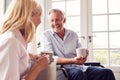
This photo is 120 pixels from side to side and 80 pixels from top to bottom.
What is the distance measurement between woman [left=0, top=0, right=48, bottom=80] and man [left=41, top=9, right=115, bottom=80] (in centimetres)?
92

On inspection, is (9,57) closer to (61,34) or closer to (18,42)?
(18,42)

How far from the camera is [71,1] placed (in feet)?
10.5

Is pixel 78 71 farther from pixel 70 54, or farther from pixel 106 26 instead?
pixel 106 26

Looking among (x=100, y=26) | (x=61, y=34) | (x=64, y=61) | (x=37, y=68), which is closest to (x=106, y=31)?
(x=100, y=26)

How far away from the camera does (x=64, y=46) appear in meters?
2.33

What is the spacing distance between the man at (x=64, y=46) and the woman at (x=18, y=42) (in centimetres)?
92

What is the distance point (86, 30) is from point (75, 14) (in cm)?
→ 29

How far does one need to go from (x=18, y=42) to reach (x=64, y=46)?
1.24m

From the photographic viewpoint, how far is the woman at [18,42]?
3.49ft

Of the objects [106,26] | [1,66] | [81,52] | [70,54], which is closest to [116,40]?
[106,26]

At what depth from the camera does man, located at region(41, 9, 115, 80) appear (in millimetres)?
2137

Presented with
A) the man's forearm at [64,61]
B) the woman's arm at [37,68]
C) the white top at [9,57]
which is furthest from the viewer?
the man's forearm at [64,61]

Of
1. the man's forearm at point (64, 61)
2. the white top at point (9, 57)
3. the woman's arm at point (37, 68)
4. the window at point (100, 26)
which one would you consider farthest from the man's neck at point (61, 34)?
the white top at point (9, 57)

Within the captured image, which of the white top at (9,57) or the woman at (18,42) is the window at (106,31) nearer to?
the woman at (18,42)
